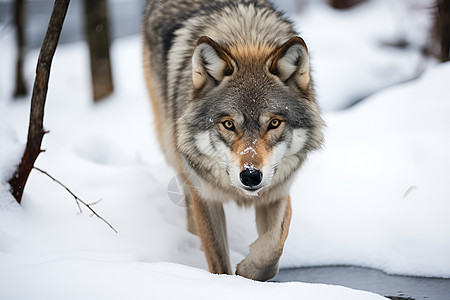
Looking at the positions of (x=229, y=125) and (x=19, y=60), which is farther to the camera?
(x=19, y=60)

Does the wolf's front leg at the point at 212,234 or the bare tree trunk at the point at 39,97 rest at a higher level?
the bare tree trunk at the point at 39,97

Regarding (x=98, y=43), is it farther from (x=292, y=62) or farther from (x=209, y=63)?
(x=292, y=62)

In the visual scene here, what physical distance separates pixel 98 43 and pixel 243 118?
4.93 meters

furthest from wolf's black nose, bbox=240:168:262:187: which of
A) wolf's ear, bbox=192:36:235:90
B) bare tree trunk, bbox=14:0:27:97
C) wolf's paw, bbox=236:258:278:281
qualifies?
bare tree trunk, bbox=14:0:27:97

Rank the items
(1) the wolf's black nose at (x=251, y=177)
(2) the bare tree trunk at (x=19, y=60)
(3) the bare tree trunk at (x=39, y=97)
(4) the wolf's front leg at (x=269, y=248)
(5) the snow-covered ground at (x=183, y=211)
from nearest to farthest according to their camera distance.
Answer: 1. (5) the snow-covered ground at (x=183, y=211)
2. (1) the wolf's black nose at (x=251, y=177)
3. (3) the bare tree trunk at (x=39, y=97)
4. (4) the wolf's front leg at (x=269, y=248)
5. (2) the bare tree trunk at (x=19, y=60)

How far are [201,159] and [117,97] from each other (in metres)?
4.70

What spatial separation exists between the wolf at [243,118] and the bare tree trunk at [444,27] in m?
3.92

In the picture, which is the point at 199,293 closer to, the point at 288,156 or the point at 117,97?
the point at 288,156

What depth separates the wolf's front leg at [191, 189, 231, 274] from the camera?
3.31 metres

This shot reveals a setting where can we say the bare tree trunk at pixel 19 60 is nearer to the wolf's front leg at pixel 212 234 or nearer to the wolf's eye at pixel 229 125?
the wolf's front leg at pixel 212 234

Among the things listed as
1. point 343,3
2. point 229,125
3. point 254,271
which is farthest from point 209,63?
point 343,3

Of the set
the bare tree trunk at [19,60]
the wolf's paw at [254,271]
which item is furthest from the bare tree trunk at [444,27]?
the bare tree trunk at [19,60]

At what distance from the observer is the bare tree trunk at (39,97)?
3020 millimetres

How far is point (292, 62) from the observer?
2941mm
